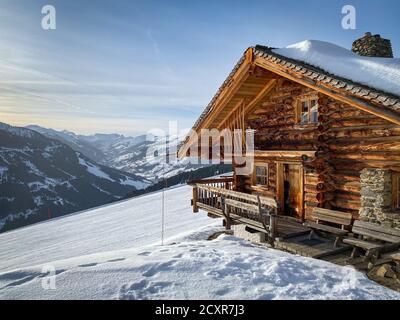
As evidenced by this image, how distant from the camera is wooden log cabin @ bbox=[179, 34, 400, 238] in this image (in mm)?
8828

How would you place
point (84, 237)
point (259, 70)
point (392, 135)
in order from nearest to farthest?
point (392, 135), point (259, 70), point (84, 237)

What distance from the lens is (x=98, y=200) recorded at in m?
178

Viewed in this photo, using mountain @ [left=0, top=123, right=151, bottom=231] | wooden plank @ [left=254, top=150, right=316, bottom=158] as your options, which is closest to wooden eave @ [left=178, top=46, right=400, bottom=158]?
wooden plank @ [left=254, top=150, right=316, bottom=158]

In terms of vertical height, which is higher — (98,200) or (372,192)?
(372,192)

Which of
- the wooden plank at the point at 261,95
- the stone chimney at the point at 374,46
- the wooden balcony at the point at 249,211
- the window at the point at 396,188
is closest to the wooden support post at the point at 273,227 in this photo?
the wooden balcony at the point at 249,211

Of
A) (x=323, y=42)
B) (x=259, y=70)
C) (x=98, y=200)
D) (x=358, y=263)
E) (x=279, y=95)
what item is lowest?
(x=98, y=200)

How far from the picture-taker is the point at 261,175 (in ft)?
45.5

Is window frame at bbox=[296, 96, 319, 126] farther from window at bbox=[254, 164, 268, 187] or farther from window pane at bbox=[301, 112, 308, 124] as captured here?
window at bbox=[254, 164, 268, 187]

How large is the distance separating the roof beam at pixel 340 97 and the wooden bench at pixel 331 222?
3245 millimetres

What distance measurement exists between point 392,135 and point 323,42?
18.6 feet

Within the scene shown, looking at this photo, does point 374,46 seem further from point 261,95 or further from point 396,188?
point 396,188
